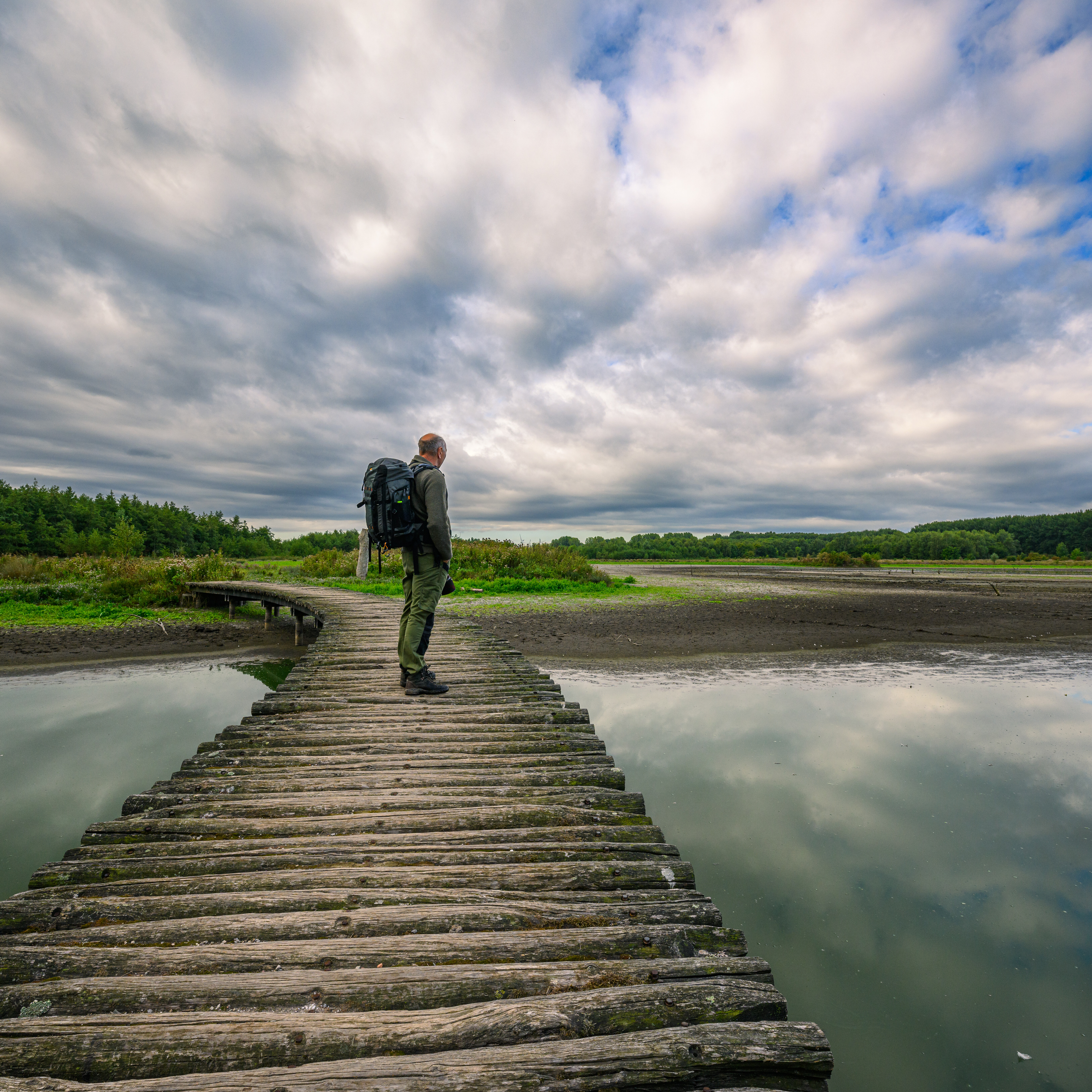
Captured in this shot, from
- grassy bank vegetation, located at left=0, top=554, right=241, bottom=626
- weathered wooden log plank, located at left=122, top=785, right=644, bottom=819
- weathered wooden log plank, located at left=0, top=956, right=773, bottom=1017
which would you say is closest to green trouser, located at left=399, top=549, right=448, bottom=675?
weathered wooden log plank, located at left=122, top=785, right=644, bottom=819

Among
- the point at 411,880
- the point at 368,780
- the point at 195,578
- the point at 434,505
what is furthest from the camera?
the point at 195,578

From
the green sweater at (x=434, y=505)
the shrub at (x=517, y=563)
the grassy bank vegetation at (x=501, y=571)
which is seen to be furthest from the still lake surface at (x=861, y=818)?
the shrub at (x=517, y=563)

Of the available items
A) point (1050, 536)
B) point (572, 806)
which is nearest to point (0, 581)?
point (572, 806)

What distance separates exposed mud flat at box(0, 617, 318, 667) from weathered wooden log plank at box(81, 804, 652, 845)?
13554 mm

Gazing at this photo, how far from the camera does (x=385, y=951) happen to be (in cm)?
231

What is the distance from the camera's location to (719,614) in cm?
2202

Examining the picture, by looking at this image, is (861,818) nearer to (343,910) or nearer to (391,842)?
(391,842)

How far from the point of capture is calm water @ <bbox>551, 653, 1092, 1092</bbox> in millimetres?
3426

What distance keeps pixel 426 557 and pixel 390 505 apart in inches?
28.9

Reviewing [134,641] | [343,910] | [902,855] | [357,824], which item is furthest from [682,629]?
[134,641]

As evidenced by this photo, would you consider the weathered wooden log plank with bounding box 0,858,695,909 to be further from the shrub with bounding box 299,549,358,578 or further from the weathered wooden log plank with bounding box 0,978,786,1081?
the shrub with bounding box 299,549,358,578

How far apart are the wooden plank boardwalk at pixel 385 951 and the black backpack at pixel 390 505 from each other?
2.24m

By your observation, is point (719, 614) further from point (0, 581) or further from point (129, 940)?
point (0, 581)

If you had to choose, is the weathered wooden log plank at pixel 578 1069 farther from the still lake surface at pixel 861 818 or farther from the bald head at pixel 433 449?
the bald head at pixel 433 449
